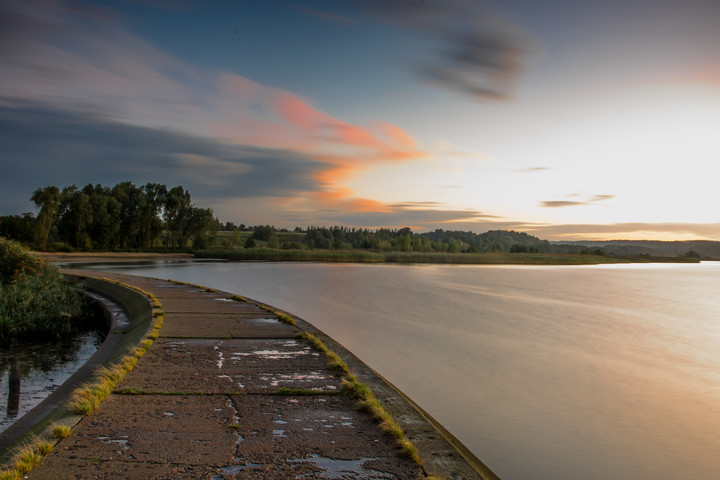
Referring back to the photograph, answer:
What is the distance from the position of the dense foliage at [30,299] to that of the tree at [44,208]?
46.2 metres

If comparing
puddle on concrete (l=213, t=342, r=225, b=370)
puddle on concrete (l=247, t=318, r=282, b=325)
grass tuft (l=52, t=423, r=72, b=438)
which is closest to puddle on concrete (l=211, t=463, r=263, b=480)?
grass tuft (l=52, t=423, r=72, b=438)

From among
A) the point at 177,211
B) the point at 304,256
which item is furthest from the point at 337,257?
the point at 177,211

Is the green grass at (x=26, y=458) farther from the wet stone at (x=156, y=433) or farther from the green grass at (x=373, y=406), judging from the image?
the green grass at (x=373, y=406)

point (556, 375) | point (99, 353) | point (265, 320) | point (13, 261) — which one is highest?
point (13, 261)

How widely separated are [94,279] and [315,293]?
8712 millimetres

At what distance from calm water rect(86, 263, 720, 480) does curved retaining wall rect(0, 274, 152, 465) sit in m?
3.70

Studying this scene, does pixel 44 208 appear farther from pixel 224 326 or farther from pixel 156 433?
pixel 156 433

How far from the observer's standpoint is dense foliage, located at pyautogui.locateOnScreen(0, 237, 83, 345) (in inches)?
388

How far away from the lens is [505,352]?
390 inches

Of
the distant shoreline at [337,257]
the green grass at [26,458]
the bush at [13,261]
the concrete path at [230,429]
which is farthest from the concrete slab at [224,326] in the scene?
the distant shoreline at [337,257]

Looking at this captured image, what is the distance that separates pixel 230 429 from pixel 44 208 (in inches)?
2298

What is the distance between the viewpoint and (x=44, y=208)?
5209 centimetres

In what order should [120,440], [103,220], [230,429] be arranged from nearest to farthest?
[120,440] → [230,429] → [103,220]

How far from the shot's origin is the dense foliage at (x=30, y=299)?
9.86 meters
